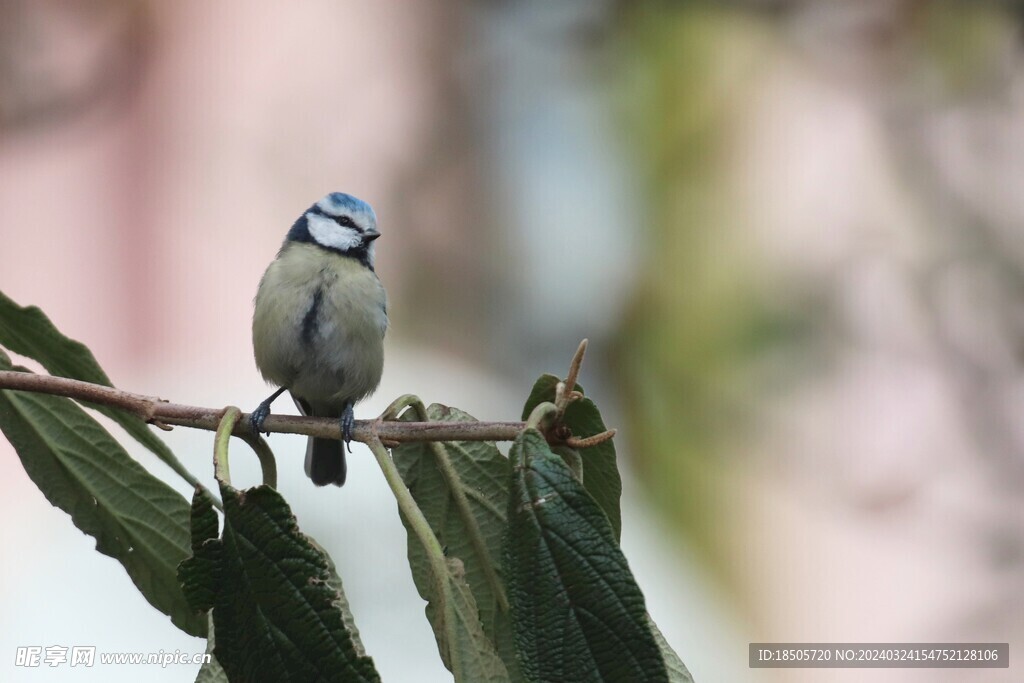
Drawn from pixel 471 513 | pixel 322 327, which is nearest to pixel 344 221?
pixel 322 327

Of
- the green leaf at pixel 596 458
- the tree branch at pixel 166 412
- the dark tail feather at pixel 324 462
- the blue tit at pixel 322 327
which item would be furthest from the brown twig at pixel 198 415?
the dark tail feather at pixel 324 462

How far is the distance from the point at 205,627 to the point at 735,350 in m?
1.31

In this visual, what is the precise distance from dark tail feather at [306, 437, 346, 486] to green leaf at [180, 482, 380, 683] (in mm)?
1004

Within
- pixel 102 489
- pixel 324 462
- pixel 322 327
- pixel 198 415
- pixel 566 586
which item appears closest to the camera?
pixel 566 586

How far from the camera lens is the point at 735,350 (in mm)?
1985

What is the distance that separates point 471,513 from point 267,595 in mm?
219

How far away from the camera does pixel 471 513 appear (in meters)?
Answer: 0.84

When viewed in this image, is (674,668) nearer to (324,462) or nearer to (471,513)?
(471,513)

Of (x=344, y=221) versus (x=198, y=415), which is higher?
(x=344, y=221)

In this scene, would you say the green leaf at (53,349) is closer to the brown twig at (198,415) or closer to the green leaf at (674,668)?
the brown twig at (198,415)

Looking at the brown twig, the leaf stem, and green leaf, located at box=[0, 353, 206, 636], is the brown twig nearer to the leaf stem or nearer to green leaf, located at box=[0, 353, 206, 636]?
the leaf stem

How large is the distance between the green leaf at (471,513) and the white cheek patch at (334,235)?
0.89 m

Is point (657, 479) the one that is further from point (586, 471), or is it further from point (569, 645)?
point (569, 645)

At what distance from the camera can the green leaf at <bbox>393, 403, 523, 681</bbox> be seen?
83cm
